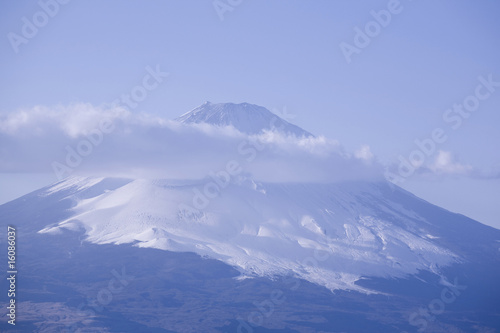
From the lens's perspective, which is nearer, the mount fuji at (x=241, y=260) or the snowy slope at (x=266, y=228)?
the mount fuji at (x=241, y=260)

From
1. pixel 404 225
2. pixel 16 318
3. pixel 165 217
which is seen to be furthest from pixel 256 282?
pixel 404 225

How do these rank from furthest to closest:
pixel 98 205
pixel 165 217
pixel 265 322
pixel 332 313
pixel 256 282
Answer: pixel 98 205
pixel 165 217
pixel 256 282
pixel 332 313
pixel 265 322

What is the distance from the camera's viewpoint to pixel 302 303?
13000 centimetres

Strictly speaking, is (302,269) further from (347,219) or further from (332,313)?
(347,219)

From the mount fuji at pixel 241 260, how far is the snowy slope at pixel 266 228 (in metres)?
0.43

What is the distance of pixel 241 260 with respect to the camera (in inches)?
5645

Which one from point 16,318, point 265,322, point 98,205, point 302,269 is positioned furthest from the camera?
point 98,205

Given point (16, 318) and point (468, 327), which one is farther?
point (468, 327)

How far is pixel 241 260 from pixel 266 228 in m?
18.4

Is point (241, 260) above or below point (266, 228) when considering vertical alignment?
below

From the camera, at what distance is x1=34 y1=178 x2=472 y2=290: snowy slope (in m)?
147

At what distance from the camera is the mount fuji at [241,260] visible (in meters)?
122

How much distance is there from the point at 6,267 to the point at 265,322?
189ft

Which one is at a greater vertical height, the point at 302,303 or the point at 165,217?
the point at 165,217
